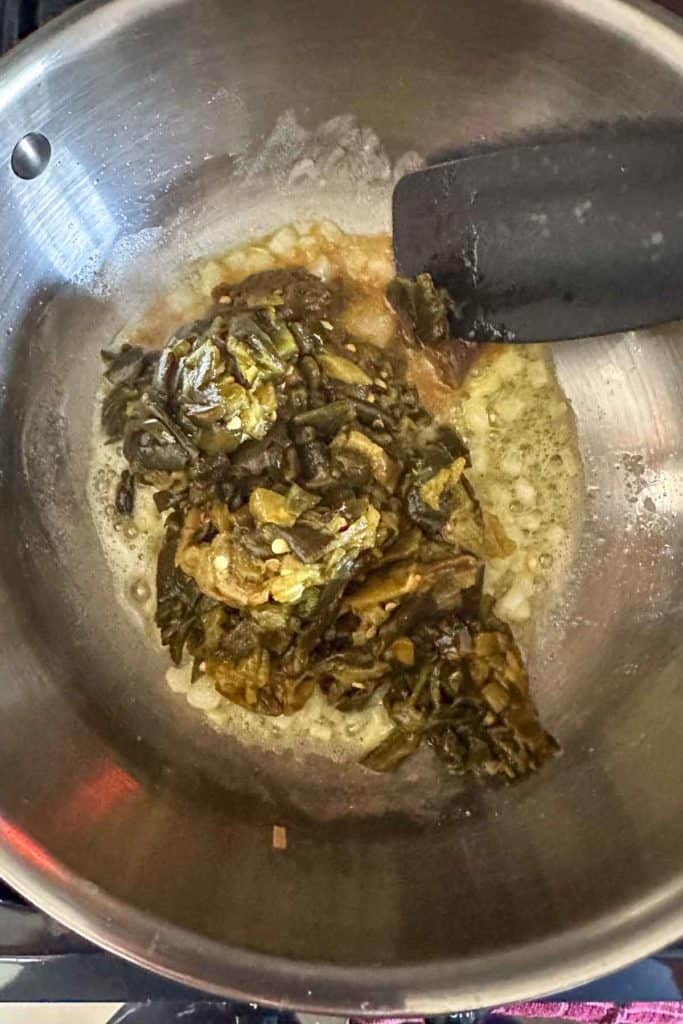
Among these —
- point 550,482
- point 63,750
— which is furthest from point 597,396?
point 63,750

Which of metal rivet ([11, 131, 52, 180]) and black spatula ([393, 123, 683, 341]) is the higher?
metal rivet ([11, 131, 52, 180])

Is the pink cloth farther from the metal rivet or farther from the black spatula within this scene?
the metal rivet

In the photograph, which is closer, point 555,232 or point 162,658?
point 555,232

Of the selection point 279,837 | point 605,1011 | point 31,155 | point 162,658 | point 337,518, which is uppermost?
point 31,155

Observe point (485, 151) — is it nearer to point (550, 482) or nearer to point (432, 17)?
point (432, 17)

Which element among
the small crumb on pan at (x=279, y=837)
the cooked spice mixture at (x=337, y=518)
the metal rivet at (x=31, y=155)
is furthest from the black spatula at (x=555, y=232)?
the small crumb on pan at (x=279, y=837)

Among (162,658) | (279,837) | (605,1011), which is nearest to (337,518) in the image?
(162,658)

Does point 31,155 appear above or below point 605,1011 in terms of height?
above

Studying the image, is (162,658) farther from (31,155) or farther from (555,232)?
(555,232)

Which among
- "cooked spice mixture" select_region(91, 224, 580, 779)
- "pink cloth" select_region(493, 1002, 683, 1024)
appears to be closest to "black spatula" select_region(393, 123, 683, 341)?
"cooked spice mixture" select_region(91, 224, 580, 779)
